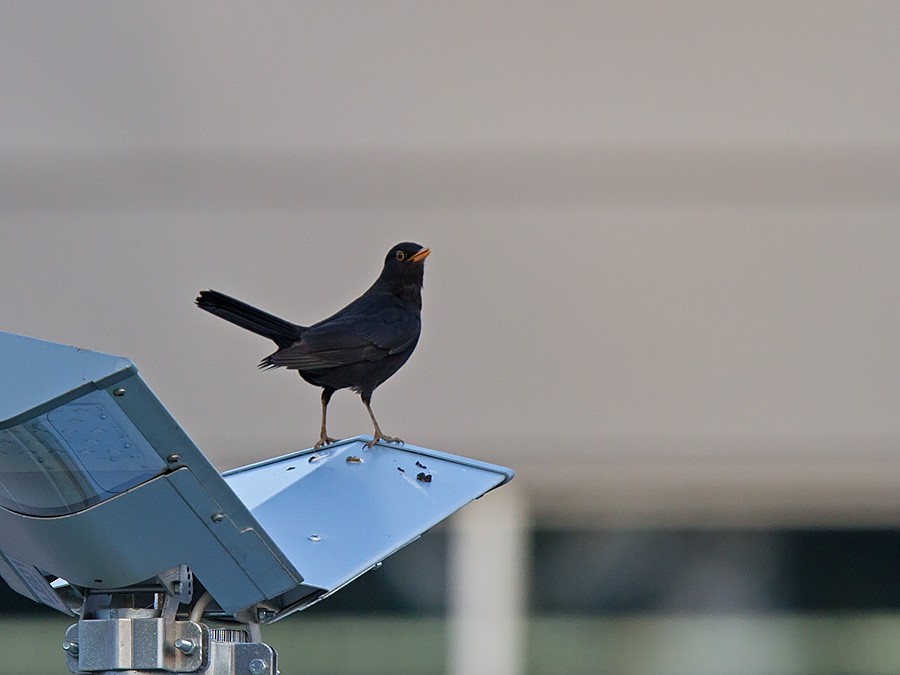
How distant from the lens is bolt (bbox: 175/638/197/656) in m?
1.46

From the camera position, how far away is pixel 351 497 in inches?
71.9

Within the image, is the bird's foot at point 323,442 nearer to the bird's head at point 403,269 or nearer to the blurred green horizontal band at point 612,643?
the bird's head at point 403,269

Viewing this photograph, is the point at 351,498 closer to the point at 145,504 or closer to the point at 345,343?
the point at 145,504

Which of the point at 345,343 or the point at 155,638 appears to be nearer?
the point at 155,638

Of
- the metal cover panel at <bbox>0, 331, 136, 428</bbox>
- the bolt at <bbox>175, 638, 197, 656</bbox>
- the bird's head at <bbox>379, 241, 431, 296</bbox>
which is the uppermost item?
the bird's head at <bbox>379, 241, 431, 296</bbox>

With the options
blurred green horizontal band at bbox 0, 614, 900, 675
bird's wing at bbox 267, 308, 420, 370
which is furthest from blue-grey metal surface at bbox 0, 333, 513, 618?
blurred green horizontal band at bbox 0, 614, 900, 675

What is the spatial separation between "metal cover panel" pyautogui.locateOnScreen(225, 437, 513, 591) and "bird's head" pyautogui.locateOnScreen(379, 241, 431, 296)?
4.45 feet

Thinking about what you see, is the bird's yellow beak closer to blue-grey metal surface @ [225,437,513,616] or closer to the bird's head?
the bird's head

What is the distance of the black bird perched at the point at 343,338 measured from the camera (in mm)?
3025

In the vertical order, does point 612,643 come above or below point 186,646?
below

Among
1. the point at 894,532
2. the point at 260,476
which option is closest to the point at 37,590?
the point at 260,476

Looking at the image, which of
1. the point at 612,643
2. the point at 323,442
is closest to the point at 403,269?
the point at 323,442

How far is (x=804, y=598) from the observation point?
15.5 feet

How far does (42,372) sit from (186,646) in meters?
0.42
